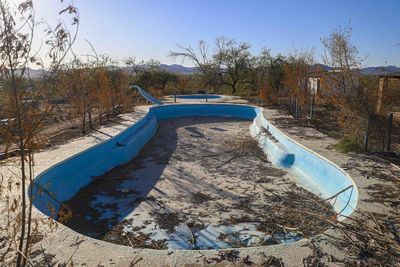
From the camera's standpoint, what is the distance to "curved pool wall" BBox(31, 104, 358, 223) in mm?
5398

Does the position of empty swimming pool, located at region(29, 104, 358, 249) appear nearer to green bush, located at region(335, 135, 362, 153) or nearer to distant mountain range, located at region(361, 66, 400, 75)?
green bush, located at region(335, 135, 362, 153)

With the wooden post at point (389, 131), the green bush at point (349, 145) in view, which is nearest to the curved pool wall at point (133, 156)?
the green bush at point (349, 145)

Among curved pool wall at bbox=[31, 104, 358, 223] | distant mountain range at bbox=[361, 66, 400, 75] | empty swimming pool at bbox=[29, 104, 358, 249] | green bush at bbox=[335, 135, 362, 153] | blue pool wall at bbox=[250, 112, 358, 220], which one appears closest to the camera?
empty swimming pool at bbox=[29, 104, 358, 249]

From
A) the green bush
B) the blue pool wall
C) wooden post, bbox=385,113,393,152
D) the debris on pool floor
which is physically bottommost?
the debris on pool floor

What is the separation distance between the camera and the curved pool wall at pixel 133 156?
540 cm

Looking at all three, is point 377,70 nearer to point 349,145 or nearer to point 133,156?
point 349,145

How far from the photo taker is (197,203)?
5766 millimetres

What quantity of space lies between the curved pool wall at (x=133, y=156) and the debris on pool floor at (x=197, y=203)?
0.22 meters

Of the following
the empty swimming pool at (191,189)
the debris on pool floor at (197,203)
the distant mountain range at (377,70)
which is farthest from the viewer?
the distant mountain range at (377,70)

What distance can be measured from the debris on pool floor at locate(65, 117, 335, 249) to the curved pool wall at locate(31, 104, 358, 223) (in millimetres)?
224

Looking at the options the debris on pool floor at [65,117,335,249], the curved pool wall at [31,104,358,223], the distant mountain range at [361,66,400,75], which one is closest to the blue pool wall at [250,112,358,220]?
the curved pool wall at [31,104,358,223]

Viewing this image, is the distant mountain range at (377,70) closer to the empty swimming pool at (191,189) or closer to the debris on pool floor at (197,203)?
the empty swimming pool at (191,189)

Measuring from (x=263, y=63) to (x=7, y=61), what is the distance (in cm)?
2506

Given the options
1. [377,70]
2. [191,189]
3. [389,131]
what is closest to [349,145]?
Result: [389,131]
